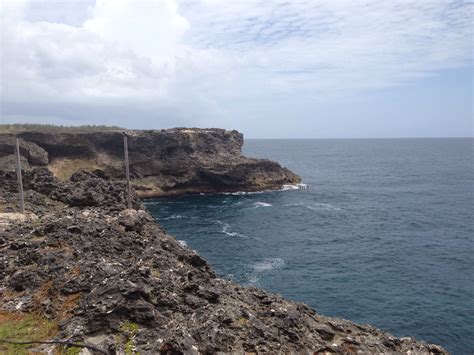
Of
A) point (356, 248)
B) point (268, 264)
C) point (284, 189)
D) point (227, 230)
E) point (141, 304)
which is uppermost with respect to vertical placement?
point (141, 304)

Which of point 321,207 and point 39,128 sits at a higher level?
point 39,128

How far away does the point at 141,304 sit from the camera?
1278 centimetres

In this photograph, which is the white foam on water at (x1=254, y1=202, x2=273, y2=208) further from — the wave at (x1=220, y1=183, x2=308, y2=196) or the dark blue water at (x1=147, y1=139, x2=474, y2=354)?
the wave at (x1=220, y1=183, x2=308, y2=196)

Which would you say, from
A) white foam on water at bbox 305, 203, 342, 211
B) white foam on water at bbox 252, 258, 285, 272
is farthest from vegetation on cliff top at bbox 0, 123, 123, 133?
white foam on water at bbox 252, 258, 285, 272

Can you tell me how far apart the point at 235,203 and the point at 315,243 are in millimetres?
27382

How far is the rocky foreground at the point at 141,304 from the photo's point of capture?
39.5 ft

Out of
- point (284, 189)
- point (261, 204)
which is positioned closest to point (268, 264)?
point (261, 204)

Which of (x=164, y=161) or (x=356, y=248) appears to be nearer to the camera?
(x=356, y=248)

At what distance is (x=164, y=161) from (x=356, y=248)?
49016 mm

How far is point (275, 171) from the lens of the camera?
90625 mm

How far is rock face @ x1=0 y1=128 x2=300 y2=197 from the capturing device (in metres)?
78.3

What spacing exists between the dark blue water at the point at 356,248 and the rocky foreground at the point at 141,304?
1614 centimetres

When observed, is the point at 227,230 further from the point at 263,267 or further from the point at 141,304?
the point at 141,304

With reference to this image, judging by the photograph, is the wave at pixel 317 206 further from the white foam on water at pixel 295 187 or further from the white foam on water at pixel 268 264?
the white foam on water at pixel 268 264
